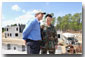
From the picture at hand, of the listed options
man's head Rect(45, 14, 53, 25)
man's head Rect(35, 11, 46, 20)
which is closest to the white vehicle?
man's head Rect(45, 14, 53, 25)

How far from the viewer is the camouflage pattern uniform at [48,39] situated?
4066 mm

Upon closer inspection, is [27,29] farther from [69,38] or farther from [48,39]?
[69,38]

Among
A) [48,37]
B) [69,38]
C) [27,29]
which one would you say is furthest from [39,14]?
[69,38]

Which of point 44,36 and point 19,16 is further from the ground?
point 19,16

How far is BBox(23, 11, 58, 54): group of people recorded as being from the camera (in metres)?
4.02

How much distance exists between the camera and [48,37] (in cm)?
407

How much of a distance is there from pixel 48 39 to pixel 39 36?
180 millimetres

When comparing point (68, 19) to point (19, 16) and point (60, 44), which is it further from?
point (19, 16)

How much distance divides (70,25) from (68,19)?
12cm

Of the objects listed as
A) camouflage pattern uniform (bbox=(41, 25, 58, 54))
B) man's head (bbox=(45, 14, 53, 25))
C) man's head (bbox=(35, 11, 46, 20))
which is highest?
man's head (bbox=(35, 11, 46, 20))

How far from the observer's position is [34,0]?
4.08 meters

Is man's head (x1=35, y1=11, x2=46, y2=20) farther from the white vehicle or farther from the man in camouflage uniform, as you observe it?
the white vehicle

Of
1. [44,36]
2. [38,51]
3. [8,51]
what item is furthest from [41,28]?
[8,51]

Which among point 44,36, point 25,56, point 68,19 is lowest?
point 25,56
